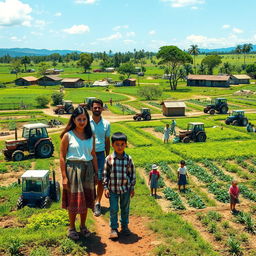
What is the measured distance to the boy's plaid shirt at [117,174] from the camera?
7.95 m

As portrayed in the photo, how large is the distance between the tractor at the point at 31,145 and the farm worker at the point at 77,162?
46.9ft

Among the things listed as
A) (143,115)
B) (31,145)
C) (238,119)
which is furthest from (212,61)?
(31,145)

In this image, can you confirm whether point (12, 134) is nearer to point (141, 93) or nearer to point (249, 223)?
point (249, 223)

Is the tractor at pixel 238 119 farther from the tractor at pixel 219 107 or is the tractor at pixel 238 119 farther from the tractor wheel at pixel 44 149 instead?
the tractor wheel at pixel 44 149

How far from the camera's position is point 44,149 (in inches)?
851

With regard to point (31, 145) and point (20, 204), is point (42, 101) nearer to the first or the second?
point (31, 145)

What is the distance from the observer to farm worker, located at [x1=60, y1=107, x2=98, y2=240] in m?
7.57

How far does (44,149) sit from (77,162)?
14.8m

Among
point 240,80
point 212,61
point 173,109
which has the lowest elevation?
point 173,109

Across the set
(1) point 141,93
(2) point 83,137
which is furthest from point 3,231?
(1) point 141,93

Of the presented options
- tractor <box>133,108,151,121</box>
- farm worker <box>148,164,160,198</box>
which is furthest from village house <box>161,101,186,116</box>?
farm worker <box>148,164,160,198</box>

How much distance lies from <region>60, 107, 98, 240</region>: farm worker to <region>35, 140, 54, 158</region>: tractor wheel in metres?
14.2

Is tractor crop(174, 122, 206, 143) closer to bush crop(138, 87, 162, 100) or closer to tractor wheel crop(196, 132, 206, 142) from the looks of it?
tractor wheel crop(196, 132, 206, 142)

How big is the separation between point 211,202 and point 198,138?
13.7 meters
